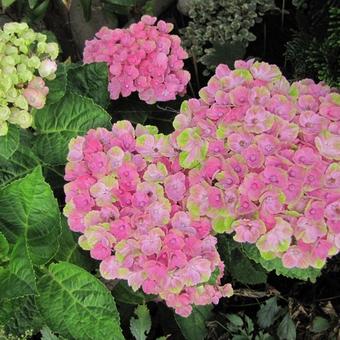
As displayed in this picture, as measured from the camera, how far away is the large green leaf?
1270 millimetres

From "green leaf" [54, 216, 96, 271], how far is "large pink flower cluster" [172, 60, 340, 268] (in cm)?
36

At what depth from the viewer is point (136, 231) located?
120 cm

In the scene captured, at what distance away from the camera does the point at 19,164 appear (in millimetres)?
1467

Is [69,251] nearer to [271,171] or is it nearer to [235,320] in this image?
[235,320]

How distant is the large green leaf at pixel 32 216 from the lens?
4.17ft

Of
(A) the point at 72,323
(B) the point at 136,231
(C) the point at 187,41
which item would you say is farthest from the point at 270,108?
(C) the point at 187,41

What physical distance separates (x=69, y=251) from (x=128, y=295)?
17cm

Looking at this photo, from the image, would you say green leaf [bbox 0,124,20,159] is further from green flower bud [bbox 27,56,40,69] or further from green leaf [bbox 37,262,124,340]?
green leaf [bbox 37,262,124,340]

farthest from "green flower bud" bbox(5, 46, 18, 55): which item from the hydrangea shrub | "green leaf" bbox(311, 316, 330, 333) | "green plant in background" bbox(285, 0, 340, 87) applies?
"green leaf" bbox(311, 316, 330, 333)

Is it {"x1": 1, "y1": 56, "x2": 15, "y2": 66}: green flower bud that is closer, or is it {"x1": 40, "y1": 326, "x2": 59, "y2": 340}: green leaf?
{"x1": 1, "y1": 56, "x2": 15, "y2": 66}: green flower bud

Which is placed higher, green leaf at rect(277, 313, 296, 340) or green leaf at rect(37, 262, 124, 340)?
green leaf at rect(37, 262, 124, 340)

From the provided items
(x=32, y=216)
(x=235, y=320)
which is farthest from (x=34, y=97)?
(x=235, y=320)

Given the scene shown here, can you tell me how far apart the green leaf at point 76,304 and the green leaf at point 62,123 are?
0.80ft

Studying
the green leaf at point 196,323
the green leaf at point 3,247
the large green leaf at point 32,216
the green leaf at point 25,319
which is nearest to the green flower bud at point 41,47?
the large green leaf at point 32,216
